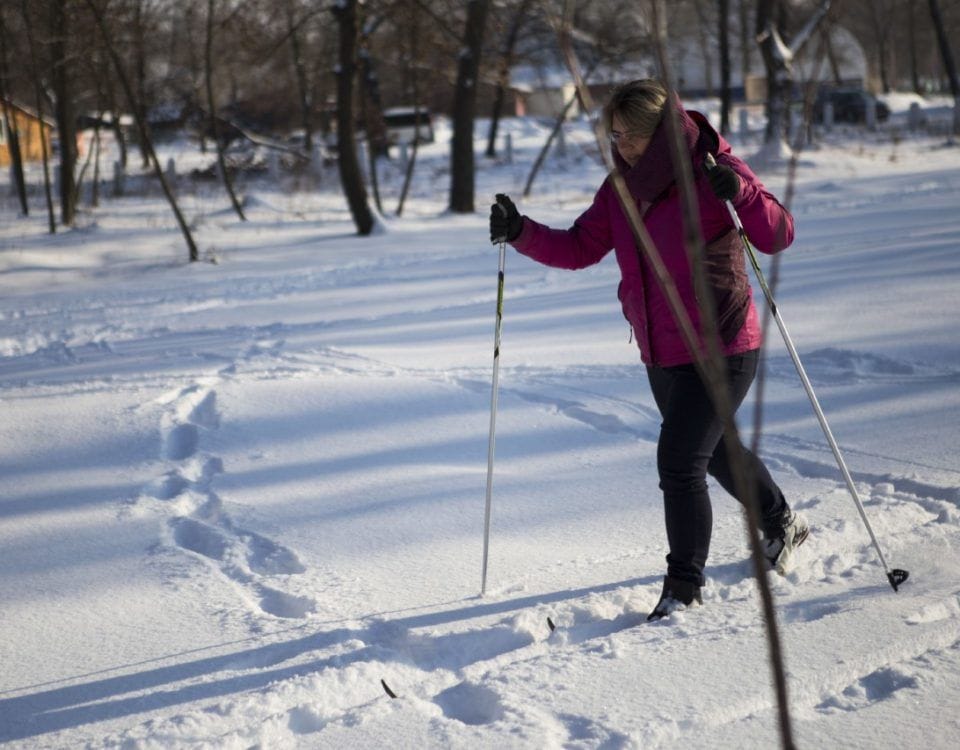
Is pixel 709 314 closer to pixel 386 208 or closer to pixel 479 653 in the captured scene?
pixel 479 653

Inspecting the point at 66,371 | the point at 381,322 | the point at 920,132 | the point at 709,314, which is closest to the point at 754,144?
the point at 920,132

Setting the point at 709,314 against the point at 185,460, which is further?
the point at 185,460

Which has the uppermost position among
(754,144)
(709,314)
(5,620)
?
(754,144)

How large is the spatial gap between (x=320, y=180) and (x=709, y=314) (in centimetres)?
2362

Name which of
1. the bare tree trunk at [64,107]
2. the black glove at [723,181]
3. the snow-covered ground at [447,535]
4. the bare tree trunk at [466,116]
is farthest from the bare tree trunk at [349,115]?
the black glove at [723,181]

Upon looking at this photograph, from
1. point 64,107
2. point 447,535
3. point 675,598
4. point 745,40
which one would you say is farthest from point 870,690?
point 745,40

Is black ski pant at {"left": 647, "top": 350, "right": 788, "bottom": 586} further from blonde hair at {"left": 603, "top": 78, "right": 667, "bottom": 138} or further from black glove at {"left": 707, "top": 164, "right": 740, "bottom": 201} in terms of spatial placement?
blonde hair at {"left": 603, "top": 78, "right": 667, "bottom": 138}

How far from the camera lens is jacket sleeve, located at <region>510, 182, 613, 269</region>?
11.4ft

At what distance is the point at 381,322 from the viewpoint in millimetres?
8805

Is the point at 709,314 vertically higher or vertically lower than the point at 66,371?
higher

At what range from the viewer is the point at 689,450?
10.1 ft

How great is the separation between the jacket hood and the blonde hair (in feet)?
0.10

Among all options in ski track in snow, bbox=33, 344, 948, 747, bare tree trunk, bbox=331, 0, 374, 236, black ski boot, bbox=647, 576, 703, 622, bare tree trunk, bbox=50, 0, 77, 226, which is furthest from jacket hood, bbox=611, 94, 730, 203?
bare tree trunk, bbox=50, 0, 77, 226

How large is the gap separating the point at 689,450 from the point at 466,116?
15.6 metres
